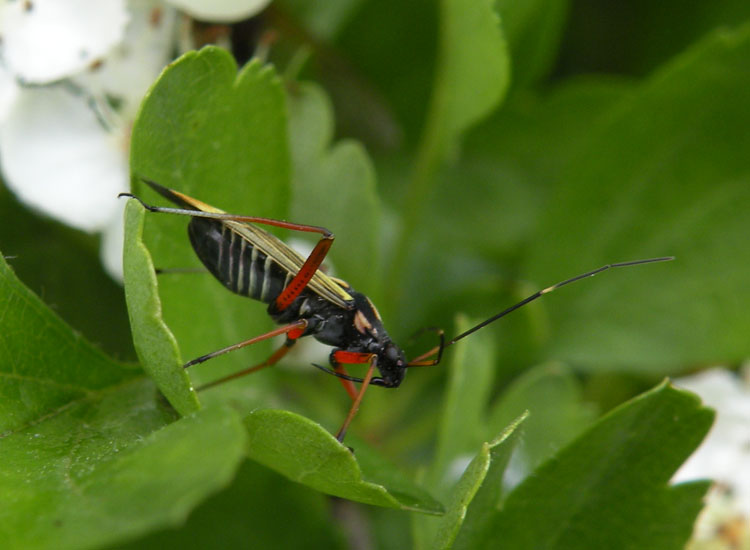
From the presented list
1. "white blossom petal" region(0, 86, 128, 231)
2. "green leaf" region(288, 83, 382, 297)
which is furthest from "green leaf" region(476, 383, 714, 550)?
"white blossom petal" region(0, 86, 128, 231)

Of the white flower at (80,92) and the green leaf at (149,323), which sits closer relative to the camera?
the green leaf at (149,323)

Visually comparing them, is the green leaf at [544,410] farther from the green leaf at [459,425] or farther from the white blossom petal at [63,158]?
the white blossom petal at [63,158]

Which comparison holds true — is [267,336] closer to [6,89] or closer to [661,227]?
[6,89]

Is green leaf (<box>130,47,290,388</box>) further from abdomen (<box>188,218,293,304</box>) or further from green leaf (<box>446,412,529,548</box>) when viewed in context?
green leaf (<box>446,412,529,548</box>)

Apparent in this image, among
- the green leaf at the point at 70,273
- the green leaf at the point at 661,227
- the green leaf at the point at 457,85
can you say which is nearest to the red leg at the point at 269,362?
the green leaf at the point at 70,273

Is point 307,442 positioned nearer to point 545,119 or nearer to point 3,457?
point 3,457
